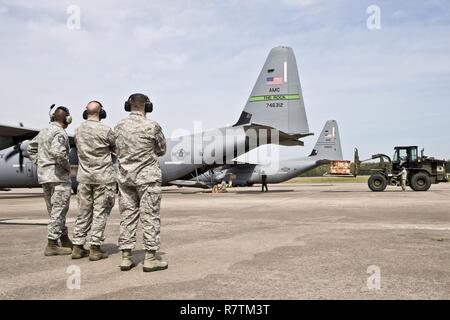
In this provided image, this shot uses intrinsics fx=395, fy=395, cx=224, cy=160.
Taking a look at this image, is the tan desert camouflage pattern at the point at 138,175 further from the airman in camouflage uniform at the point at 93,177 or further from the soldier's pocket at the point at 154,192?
the airman in camouflage uniform at the point at 93,177

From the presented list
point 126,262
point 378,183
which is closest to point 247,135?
point 378,183

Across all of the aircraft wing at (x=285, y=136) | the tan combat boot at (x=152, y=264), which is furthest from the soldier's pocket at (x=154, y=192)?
the aircraft wing at (x=285, y=136)

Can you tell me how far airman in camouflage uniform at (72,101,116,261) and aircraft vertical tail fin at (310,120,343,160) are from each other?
3617cm

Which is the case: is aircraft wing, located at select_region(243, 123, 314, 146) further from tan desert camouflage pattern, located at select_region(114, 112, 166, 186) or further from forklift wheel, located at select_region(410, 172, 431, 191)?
tan desert camouflage pattern, located at select_region(114, 112, 166, 186)

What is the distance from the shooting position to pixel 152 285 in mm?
3791

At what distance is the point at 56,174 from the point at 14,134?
622 inches

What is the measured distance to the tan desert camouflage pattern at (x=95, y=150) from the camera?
548cm

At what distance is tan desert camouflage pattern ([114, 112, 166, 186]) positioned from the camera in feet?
15.5

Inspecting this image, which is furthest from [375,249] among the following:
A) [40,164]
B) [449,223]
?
[40,164]

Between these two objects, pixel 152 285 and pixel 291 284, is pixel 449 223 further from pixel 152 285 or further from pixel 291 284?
pixel 152 285

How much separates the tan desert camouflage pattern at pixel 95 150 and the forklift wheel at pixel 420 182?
22169mm

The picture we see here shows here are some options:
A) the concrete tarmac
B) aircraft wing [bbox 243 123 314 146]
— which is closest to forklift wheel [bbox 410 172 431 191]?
aircraft wing [bbox 243 123 314 146]
